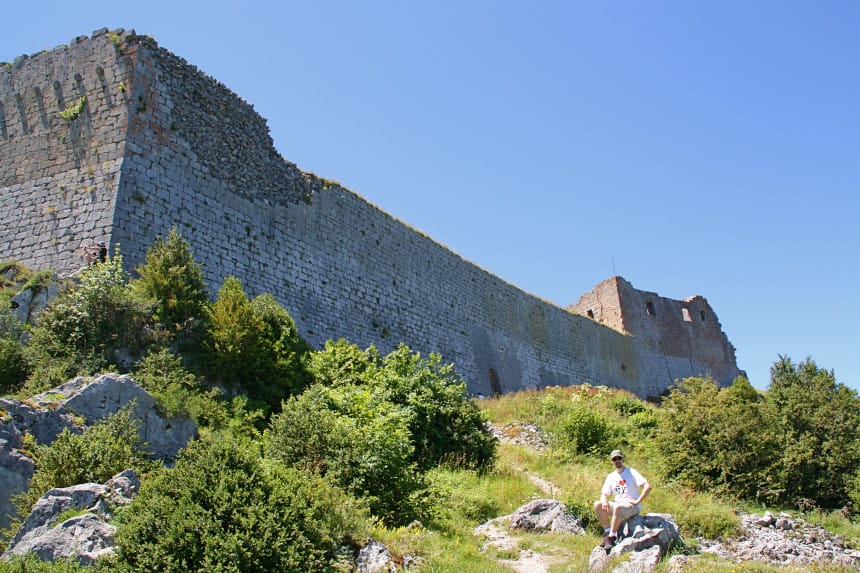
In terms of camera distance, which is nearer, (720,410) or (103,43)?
(720,410)

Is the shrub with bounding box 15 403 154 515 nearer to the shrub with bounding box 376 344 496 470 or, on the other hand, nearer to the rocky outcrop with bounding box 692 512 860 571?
the shrub with bounding box 376 344 496 470

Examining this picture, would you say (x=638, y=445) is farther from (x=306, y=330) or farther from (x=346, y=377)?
(x=306, y=330)

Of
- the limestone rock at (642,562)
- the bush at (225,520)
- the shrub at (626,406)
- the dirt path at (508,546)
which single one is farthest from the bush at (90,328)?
the shrub at (626,406)

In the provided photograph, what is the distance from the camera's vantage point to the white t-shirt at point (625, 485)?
904 cm

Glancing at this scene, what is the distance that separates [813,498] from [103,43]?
55.2ft

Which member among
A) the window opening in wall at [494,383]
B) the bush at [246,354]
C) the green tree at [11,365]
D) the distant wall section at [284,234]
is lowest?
the green tree at [11,365]

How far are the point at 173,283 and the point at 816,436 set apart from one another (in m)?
12.1

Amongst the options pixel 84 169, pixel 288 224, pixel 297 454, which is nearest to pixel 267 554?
pixel 297 454

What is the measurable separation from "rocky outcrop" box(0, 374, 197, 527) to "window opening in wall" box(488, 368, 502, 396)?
682 inches

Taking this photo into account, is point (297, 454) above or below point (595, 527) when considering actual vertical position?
above

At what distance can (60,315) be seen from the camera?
11820 mm

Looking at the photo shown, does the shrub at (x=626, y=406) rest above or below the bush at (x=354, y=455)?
above

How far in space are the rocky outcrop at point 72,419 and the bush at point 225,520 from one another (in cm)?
203

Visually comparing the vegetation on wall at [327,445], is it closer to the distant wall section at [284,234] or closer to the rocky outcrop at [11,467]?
the rocky outcrop at [11,467]
